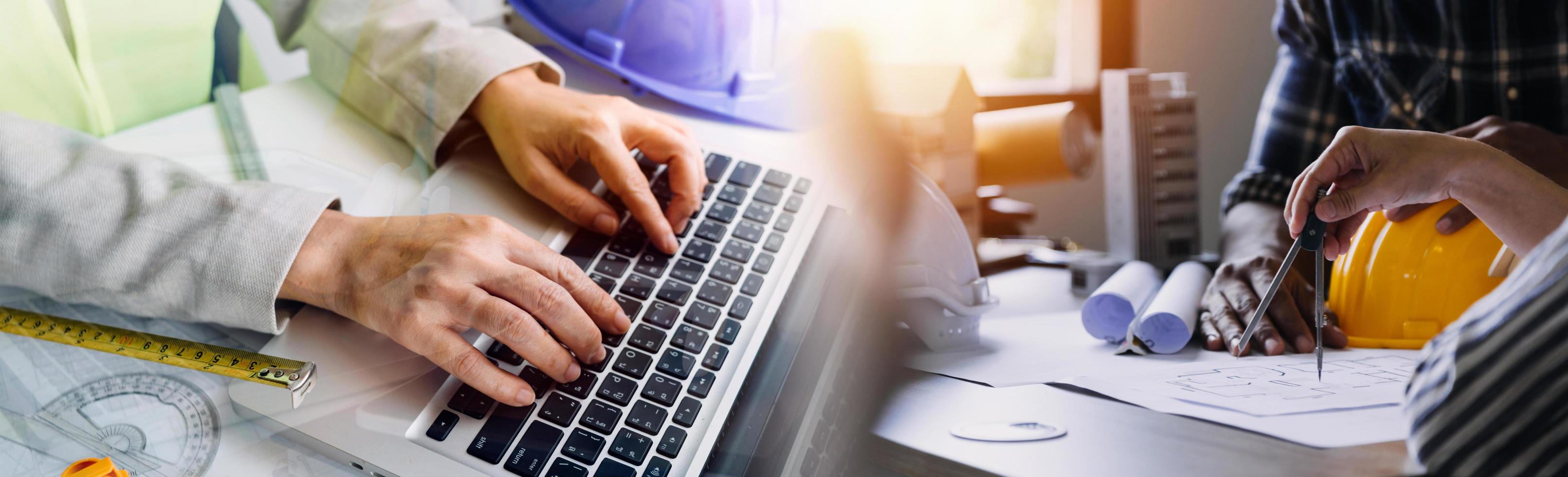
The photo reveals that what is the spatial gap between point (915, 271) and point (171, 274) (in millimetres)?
463

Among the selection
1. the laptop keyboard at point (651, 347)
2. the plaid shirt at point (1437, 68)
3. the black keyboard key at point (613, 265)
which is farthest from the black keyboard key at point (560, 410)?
the plaid shirt at point (1437, 68)

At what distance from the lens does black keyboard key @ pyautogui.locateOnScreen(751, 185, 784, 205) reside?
0.61 m

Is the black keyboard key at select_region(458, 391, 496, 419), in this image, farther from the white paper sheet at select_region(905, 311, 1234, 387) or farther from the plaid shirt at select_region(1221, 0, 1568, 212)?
the plaid shirt at select_region(1221, 0, 1568, 212)

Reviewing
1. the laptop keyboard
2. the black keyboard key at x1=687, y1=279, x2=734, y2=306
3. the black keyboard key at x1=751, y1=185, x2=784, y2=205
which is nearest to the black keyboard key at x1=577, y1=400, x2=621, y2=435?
the laptop keyboard

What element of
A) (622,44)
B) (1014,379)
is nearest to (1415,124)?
(1014,379)

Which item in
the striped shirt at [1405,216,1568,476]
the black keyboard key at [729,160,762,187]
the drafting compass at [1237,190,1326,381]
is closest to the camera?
the striped shirt at [1405,216,1568,476]

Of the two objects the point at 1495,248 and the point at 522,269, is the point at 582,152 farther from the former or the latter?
the point at 1495,248

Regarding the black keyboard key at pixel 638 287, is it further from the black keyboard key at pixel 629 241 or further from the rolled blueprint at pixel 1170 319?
the rolled blueprint at pixel 1170 319

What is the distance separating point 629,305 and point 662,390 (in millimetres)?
75

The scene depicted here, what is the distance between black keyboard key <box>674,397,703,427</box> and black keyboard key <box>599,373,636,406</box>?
0.10ft

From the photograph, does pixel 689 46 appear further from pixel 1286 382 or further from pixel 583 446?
pixel 1286 382

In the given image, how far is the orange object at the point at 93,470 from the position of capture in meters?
0.42

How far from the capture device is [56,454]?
447 mm

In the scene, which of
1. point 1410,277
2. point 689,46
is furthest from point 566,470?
point 1410,277
